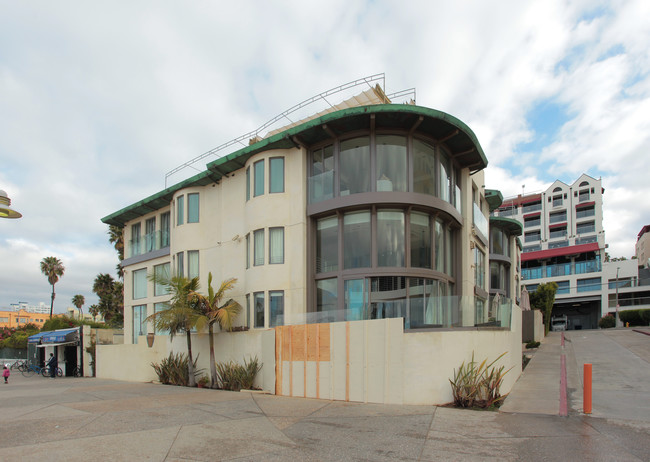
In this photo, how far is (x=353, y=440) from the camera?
849cm

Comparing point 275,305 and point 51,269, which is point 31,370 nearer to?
point 275,305

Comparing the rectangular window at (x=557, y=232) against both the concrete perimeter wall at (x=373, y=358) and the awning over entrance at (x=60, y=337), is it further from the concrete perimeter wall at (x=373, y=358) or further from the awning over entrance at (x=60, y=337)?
the awning over entrance at (x=60, y=337)

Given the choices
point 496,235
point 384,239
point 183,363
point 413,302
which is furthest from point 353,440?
point 496,235

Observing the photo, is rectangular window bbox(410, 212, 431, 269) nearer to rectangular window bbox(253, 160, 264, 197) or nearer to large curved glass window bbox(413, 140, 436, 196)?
large curved glass window bbox(413, 140, 436, 196)

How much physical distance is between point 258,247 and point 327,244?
2824 mm

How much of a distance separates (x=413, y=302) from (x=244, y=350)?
712cm

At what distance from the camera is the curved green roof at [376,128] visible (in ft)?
51.6

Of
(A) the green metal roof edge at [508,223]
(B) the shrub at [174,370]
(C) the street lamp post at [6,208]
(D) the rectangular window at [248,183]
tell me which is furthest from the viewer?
(A) the green metal roof edge at [508,223]

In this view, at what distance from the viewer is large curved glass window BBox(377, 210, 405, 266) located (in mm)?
16094

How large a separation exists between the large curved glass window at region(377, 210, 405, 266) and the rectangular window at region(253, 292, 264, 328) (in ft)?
15.6

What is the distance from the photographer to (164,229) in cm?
2597

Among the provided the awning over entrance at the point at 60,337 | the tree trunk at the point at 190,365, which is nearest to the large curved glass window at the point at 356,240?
the tree trunk at the point at 190,365

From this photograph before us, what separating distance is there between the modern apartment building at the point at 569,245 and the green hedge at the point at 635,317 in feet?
21.3

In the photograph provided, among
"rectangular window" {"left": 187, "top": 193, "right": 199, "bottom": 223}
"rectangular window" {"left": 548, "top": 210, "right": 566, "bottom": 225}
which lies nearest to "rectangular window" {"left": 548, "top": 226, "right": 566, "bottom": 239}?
"rectangular window" {"left": 548, "top": 210, "right": 566, "bottom": 225}
